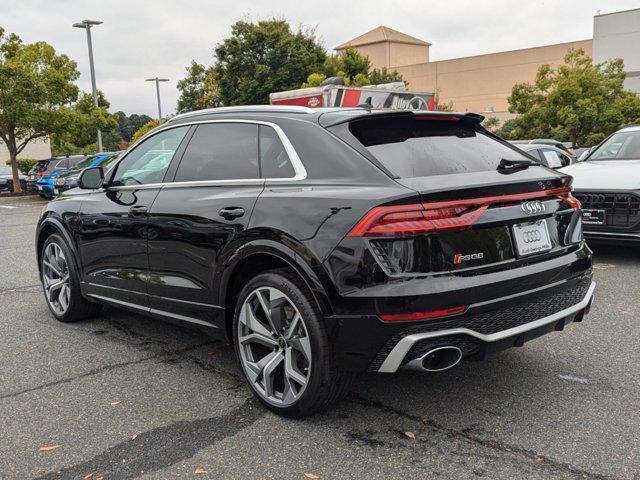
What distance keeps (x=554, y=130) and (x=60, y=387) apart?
3253cm

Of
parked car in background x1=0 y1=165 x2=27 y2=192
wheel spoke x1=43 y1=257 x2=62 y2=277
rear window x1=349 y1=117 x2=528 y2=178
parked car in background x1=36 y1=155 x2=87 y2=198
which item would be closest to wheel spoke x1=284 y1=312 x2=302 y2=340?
rear window x1=349 y1=117 x2=528 y2=178

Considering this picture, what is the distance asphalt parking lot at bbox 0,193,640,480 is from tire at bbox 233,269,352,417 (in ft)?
0.49

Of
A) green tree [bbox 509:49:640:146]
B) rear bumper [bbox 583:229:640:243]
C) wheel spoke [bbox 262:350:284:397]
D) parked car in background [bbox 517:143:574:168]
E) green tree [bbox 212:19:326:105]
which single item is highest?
green tree [bbox 212:19:326:105]

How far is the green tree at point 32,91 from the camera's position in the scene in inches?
897

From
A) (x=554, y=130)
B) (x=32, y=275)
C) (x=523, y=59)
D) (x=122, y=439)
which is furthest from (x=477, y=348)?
(x=523, y=59)

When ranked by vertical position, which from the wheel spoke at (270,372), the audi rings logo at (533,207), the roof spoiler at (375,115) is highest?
the roof spoiler at (375,115)

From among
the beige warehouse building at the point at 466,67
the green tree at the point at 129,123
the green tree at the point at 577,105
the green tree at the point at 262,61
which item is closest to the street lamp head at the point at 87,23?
the green tree at the point at 262,61

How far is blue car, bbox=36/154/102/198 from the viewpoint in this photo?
72.2 feet

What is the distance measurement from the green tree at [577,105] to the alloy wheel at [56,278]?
28.8 meters

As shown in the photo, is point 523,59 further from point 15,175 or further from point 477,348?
point 477,348

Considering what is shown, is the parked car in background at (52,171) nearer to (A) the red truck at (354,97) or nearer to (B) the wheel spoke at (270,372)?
(A) the red truck at (354,97)

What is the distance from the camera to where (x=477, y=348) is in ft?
9.89

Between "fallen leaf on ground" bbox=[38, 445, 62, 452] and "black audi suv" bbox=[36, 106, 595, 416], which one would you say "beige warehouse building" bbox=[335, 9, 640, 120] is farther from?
"fallen leaf on ground" bbox=[38, 445, 62, 452]

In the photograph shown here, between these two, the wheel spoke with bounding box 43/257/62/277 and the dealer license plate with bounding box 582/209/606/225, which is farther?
the dealer license plate with bounding box 582/209/606/225
